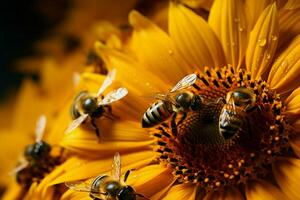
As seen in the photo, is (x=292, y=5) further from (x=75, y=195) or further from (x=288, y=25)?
(x=75, y=195)

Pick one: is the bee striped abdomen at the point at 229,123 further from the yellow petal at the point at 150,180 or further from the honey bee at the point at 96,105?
the honey bee at the point at 96,105

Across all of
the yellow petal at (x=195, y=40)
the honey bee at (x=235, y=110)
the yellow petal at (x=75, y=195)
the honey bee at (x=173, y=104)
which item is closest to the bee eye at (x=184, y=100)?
the honey bee at (x=173, y=104)

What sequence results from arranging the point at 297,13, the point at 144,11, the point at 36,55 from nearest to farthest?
the point at 297,13
the point at 144,11
the point at 36,55

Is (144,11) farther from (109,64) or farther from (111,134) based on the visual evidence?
(111,134)

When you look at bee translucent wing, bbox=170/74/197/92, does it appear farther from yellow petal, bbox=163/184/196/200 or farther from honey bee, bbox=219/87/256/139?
yellow petal, bbox=163/184/196/200

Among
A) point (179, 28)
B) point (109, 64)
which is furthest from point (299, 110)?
point (109, 64)
